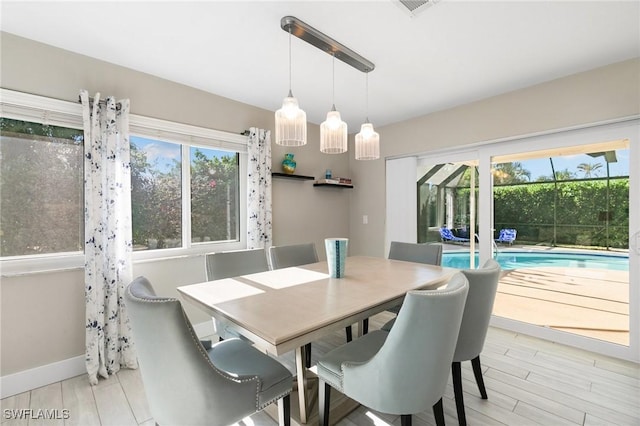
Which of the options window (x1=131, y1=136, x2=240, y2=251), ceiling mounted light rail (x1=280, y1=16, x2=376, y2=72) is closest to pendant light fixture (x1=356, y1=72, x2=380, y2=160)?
ceiling mounted light rail (x1=280, y1=16, x2=376, y2=72)

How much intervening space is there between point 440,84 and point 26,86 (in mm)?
3373

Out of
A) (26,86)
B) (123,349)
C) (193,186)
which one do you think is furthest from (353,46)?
(123,349)

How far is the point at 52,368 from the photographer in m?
2.09

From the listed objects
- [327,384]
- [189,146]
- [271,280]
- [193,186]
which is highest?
[189,146]

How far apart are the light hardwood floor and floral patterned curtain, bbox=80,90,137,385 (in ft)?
0.76

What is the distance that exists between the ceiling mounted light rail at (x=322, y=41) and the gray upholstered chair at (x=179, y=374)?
170 cm

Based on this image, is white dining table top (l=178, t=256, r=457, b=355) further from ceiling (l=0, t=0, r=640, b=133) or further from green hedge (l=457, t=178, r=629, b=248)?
ceiling (l=0, t=0, r=640, b=133)

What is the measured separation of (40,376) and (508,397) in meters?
3.32

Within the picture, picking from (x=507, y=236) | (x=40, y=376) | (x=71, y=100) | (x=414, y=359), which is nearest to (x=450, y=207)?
(x=507, y=236)

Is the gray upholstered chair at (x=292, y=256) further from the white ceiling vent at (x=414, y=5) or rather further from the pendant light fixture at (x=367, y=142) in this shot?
the white ceiling vent at (x=414, y=5)

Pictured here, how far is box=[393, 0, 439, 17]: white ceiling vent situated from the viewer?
161 centimetres

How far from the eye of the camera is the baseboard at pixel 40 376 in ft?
6.32

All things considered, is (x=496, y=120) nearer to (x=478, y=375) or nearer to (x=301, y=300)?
(x=478, y=375)

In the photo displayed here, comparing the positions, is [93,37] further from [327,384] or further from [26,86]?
[327,384]
